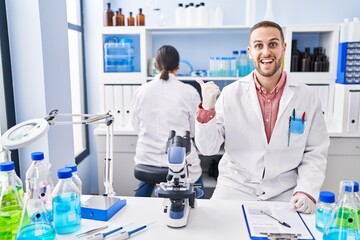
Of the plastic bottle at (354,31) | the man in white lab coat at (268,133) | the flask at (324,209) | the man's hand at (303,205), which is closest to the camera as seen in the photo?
the flask at (324,209)

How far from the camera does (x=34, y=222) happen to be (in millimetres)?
983

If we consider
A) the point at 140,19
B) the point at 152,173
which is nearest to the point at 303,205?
the point at 152,173

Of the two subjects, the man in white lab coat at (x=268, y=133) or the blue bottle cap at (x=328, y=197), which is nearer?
the blue bottle cap at (x=328, y=197)

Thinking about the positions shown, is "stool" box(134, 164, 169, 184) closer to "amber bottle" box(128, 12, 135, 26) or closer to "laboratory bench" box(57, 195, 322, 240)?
"laboratory bench" box(57, 195, 322, 240)

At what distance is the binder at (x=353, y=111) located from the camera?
2.70 meters

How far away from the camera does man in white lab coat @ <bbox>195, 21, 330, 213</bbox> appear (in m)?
1.59

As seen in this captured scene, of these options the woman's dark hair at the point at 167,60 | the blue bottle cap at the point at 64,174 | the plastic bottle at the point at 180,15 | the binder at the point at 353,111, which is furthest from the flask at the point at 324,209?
the plastic bottle at the point at 180,15

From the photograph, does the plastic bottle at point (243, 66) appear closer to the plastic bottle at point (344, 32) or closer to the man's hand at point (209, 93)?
the plastic bottle at point (344, 32)

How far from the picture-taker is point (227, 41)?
3.20m

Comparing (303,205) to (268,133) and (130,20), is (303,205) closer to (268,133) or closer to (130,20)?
(268,133)

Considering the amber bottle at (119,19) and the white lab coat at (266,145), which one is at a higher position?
the amber bottle at (119,19)

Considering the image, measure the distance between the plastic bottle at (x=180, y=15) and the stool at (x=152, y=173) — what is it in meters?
1.43

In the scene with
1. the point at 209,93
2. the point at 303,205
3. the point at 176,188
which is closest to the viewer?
the point at 176,188

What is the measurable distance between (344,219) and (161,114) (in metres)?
1.43
